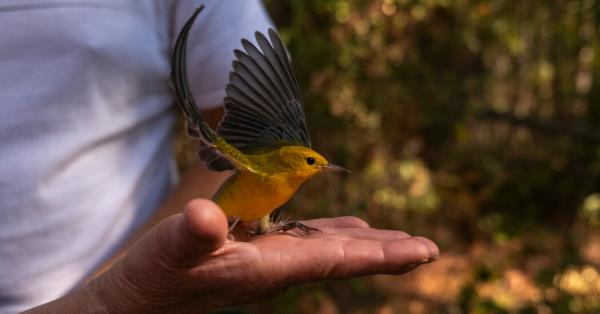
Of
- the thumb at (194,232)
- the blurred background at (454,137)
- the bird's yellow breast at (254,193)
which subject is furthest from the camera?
the blurred background at (454,137)

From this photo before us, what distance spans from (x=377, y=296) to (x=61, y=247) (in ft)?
11.9

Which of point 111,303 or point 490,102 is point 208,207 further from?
point 490,102

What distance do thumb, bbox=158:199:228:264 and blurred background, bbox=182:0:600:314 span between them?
2542mm

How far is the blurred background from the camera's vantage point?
13.7ft

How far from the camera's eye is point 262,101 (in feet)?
5.77

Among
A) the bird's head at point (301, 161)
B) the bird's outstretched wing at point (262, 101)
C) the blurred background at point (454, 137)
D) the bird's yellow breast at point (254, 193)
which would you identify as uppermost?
the bird's outstretched wing at point (262, 101)

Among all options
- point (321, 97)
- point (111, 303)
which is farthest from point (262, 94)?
point (321, 97)

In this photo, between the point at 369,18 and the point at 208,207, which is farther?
the point at 369,18

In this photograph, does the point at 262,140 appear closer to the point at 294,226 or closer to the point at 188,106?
the point at 294,226

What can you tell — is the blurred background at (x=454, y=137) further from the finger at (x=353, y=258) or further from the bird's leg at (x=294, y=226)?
the finger at (x=353, y=258)

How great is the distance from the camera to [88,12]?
1.80 meters

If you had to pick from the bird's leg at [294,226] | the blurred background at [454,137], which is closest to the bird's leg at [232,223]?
the bird's leg at [294,226]

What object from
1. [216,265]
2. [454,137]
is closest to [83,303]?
[216,265]

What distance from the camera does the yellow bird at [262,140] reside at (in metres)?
1.59
